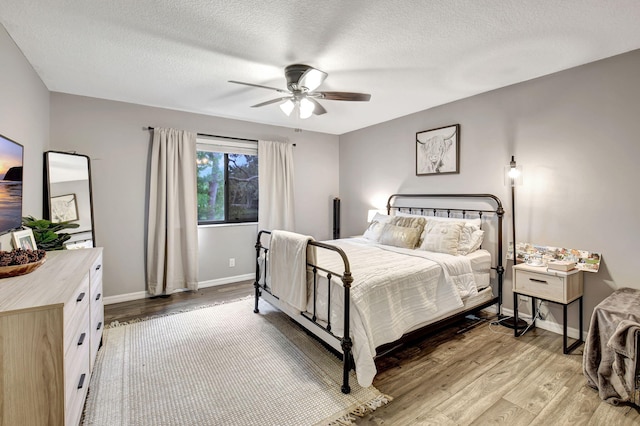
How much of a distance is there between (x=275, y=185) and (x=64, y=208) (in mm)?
2579

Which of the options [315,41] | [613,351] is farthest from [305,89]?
[613,351]

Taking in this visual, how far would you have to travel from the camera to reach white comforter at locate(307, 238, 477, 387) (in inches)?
79.6

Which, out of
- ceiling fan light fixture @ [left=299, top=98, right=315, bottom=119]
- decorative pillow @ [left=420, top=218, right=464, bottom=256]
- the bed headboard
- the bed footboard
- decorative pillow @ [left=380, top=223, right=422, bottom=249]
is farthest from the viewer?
decorative pillow @ [left=380, top=223, right=422, bottom=249]

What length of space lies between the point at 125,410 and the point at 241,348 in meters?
0.92

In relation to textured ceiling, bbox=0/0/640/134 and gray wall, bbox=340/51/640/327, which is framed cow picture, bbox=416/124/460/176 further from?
textured ceiling, bbox=0/0/640/134

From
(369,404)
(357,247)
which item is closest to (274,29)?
(357,247)

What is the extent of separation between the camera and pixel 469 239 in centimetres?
322

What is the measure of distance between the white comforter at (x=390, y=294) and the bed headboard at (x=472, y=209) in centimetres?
60

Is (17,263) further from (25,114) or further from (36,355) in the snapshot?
(25,114)

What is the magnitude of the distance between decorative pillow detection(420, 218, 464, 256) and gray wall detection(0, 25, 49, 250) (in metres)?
Result: 3.48

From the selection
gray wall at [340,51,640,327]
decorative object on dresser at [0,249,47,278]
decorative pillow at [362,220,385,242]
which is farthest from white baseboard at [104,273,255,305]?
gray wall at [340,51,640,327]

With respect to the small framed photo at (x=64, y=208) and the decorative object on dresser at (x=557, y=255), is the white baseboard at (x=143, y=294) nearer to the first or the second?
the small framed photo at (x=64, y=208)

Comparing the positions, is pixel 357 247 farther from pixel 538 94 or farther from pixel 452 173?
pixel 538 94

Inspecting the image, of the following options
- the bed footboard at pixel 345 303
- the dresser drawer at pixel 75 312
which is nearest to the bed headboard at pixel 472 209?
the bed footboard at pixel 345 303
